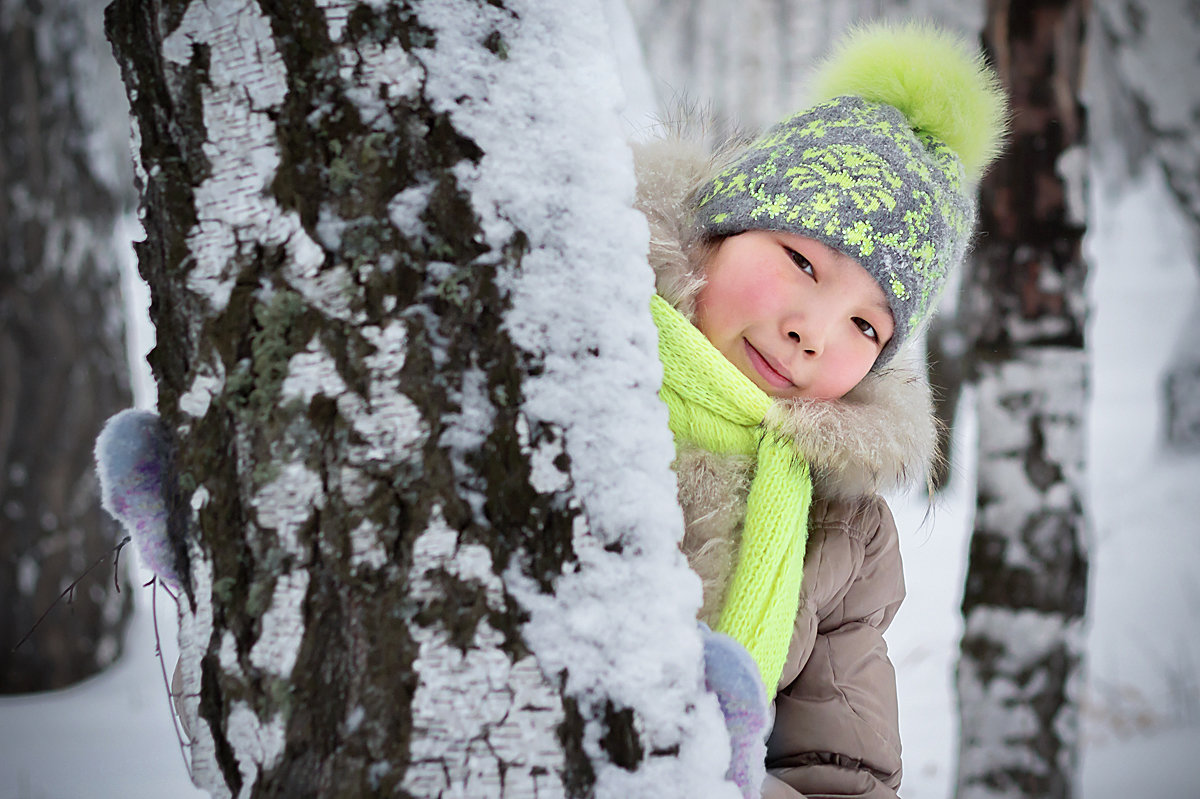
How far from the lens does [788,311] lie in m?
1.29

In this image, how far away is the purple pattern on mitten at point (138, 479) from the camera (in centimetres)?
83

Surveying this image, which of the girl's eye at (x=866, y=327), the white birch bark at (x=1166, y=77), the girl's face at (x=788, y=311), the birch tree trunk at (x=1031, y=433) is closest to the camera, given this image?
the girl's face at (x=788, y=311)

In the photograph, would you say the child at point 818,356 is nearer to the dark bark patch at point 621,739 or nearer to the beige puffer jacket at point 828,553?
the beige puffer jacket at point 828,553

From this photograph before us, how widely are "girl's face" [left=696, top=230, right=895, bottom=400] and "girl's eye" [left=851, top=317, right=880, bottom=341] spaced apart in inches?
0.6

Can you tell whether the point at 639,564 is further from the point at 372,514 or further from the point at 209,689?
the point at 209,689

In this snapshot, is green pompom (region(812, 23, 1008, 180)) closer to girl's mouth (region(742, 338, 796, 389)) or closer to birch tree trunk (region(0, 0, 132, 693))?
girl's mouth (region(742, 338, 796, 389))

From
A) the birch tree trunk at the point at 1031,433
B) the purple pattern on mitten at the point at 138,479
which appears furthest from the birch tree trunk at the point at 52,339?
the birch tree trunk at the point at 1031,433

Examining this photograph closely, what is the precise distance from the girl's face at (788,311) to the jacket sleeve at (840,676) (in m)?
0.23

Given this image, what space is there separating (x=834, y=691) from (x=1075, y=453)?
75.4 inches

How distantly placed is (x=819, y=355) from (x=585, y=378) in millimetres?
748

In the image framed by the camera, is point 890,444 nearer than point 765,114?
Yes

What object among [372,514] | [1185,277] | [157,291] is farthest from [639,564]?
[1185,277]

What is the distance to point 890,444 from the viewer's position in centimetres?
130

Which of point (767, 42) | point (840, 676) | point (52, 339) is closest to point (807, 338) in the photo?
point (840, 676)
